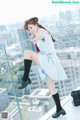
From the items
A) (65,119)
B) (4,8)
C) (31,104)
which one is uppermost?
(4,8)

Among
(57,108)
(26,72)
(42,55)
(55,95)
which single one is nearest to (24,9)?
(42,55)

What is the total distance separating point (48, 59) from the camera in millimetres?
2582

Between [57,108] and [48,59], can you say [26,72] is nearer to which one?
[48,59]

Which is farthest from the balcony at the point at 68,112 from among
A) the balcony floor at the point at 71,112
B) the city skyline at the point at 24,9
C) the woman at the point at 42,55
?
the city skyline at the point at 24,9

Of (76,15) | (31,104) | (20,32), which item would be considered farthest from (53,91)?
(76,15)

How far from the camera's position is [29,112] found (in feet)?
8.91

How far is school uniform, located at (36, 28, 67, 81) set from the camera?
252 cm

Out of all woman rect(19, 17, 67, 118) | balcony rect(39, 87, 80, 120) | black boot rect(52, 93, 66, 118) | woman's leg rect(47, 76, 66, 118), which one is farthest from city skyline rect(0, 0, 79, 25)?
balcony rect(39, 87, 80, 120)

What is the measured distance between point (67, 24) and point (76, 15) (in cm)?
25

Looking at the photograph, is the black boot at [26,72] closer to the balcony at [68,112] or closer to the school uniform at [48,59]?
the school uniform at [48,59]

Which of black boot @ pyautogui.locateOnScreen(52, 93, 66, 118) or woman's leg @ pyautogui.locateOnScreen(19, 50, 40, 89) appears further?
black boot @ pyautogui.locateOnScreen(52, 93, 66, 118)

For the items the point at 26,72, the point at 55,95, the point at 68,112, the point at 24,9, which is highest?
the point at 24,9

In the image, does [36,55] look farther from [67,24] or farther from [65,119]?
[67,24]

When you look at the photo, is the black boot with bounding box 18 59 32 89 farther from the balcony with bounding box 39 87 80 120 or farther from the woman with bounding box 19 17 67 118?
the balcony with bounding box 39 87 80 120
